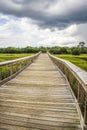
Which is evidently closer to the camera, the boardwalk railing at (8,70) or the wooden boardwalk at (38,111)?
the wooden boardwalk at (38,111)

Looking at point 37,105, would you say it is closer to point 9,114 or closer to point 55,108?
point 55,108

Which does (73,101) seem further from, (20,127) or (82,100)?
(20,127)

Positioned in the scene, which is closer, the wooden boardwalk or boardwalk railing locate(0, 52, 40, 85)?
the wooden boardwalk

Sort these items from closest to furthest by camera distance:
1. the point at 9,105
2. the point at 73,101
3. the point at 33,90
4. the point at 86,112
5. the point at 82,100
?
the point at 86,112 < the point at 82,100 < the point at 9,105 < the point at 73,101 < the point at 33,90

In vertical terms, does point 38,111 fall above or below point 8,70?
below

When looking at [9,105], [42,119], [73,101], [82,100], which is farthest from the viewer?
[73,101]

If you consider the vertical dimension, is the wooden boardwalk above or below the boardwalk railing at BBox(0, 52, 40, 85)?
below

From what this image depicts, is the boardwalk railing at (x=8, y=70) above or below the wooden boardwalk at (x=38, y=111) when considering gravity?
above

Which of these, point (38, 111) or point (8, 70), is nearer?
point (38, 111)

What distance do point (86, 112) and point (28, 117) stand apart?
130cm

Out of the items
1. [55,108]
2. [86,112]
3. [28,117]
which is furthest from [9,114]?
[86,112]

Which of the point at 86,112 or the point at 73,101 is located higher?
the point at 86,112

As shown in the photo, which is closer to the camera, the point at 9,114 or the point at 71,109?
the point at 9,114

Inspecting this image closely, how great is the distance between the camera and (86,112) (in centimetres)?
319
